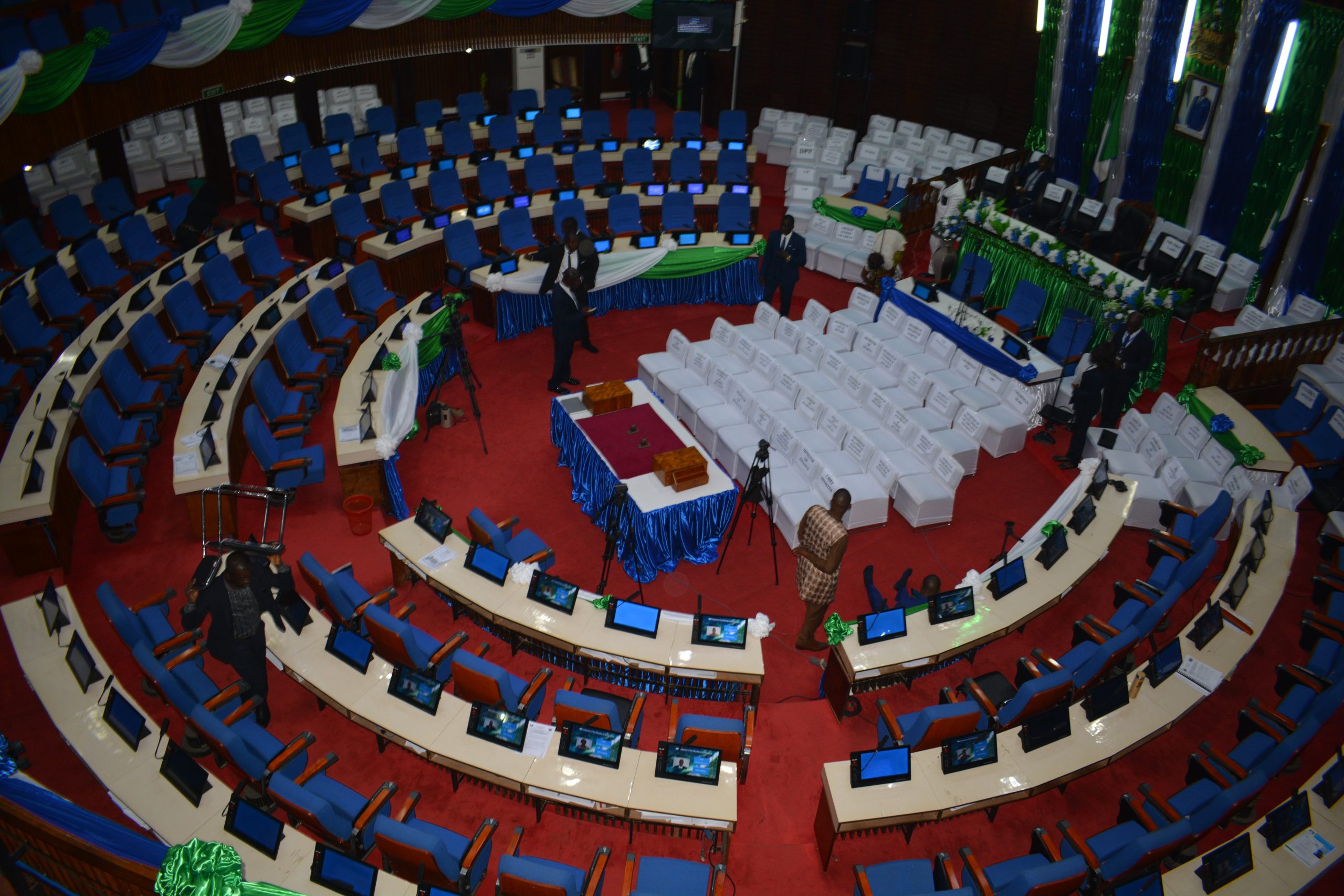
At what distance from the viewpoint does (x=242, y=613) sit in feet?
23.4

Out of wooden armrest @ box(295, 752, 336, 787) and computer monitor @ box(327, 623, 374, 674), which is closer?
wooden armrest @ box(295, 752, 336, 787)

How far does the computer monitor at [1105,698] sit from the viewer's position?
284 inches

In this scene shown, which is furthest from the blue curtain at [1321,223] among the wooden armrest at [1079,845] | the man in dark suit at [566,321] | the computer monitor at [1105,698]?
the wooden armrest at [1079,845]

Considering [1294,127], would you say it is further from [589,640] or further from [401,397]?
[401,397]

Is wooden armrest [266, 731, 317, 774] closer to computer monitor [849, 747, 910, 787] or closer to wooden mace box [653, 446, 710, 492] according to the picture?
computer monitor [849, 747, 910, 787]

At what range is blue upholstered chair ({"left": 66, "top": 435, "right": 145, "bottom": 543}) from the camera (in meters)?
8.95

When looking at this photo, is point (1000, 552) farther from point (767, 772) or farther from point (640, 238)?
point (640, 238)

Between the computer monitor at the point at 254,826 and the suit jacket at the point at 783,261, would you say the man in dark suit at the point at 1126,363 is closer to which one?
the suit jacket at the point at 783,261

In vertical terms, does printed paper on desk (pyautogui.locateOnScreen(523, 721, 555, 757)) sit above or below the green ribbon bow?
below

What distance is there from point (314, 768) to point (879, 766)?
13.1 ft

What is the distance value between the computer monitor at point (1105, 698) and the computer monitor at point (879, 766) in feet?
5.30

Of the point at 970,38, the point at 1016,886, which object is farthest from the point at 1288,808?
the point at 970,38

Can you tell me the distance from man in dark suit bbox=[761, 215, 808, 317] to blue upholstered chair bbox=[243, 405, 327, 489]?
652 centimetres

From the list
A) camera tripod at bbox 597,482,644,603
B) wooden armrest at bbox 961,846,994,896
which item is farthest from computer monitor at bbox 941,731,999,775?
camera tripod at bbox 597,482,644,603
